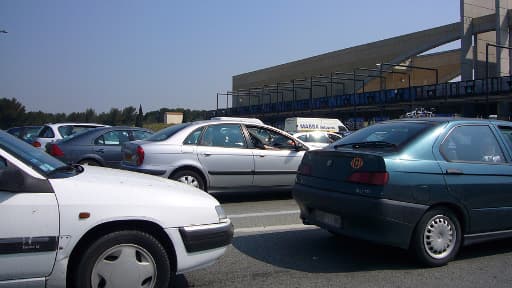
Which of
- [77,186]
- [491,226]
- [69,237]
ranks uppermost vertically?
[77,186]

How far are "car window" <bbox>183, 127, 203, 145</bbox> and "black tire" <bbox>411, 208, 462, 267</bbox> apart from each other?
188 inches

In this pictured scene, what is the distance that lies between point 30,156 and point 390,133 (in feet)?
11.7

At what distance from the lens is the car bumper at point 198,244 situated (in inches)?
147

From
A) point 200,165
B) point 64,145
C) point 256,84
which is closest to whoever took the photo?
point 200,165

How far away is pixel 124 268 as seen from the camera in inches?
139

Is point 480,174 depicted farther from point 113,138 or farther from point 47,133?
point 47,133

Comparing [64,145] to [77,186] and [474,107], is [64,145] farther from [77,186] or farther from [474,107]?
[474,107]

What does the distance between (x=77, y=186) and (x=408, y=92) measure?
44.3m

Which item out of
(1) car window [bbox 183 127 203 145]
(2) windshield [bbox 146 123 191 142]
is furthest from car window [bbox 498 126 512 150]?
(2) windshield [bbox 146 123 191 142]

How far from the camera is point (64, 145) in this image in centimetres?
1094

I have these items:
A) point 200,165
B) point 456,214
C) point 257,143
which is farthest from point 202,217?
point 257,143

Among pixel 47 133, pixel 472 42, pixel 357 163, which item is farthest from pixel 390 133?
pixel 472 42

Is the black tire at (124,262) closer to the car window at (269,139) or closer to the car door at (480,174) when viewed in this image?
the car door at (480,174)

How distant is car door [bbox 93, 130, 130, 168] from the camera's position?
11.2 m
